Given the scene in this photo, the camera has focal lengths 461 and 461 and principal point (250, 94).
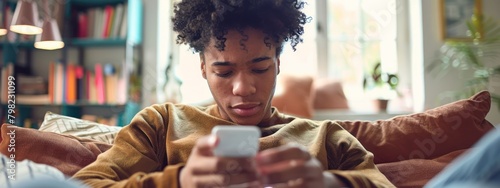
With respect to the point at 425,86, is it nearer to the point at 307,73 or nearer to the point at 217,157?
the point at 307,73

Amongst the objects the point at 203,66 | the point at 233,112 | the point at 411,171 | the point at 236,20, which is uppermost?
→ the point at 236,20

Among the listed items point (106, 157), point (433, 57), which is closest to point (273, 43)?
point (106, 157)

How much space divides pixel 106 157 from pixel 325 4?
301 cm

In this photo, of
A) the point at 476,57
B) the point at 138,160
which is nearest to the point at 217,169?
the point at 138,160

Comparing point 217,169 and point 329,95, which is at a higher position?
point 217,169

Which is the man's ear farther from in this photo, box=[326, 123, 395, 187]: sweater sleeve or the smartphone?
the smartphone

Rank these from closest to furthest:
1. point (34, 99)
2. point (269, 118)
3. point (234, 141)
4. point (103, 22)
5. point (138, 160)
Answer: point (234, 141) → point (138, 160) → point (269, 118) → point (34, 99) → point (103, 22)

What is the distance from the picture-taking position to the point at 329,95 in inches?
136

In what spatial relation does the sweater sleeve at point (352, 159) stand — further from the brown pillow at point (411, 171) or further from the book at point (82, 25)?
the book at point (82, 25)

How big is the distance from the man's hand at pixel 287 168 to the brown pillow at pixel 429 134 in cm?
69

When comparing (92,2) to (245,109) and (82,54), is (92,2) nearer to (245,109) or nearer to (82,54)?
(82,54)

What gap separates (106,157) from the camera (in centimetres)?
95

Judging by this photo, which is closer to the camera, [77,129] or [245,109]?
[245,109]

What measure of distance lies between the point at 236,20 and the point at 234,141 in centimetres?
51
